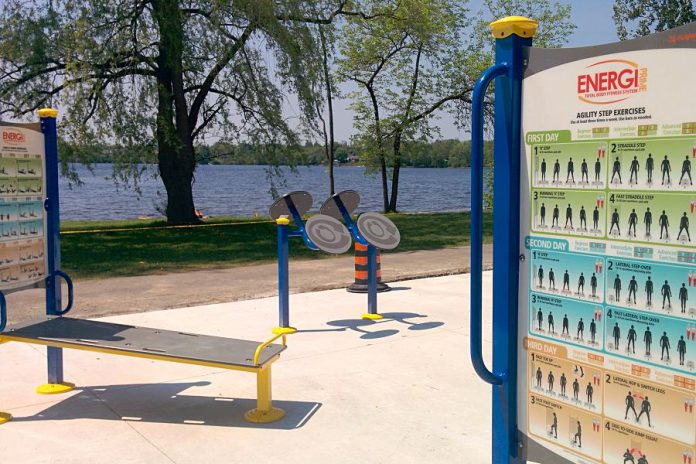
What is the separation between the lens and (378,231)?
334 inches

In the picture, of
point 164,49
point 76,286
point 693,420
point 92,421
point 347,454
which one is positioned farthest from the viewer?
point 164,49

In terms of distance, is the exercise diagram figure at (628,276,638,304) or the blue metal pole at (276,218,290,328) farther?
the blue metal pole at (276,218,290,328)

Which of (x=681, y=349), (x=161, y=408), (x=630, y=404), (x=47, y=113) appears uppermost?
(x=47, y=113)

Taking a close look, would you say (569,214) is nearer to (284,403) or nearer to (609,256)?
(609,256)

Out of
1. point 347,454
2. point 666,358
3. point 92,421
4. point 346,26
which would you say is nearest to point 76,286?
point 92,421

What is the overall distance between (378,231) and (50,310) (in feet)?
12.6

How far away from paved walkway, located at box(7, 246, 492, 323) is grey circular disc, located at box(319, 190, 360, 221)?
1.74 metres

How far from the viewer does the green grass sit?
41.9ft

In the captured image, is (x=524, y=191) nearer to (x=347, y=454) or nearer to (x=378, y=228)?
(x=347, y=454)

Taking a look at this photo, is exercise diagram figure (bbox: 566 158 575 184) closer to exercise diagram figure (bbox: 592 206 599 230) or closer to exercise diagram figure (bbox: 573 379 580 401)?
exercise diagram figure (bbox: 592 206 599 230)

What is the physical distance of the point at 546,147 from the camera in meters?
3.04

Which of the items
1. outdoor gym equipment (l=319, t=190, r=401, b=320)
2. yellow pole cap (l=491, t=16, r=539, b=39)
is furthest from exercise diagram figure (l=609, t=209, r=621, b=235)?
outdoor gym equipment (l=319, t=190, r=401, b=320)

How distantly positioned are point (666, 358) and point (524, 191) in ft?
2.96

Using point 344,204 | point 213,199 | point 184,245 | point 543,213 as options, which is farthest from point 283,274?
point 213,199
